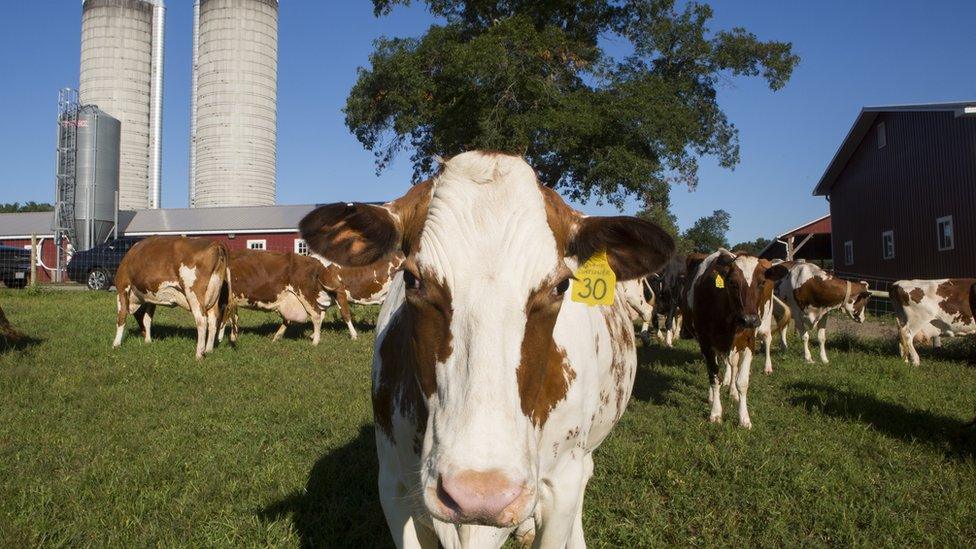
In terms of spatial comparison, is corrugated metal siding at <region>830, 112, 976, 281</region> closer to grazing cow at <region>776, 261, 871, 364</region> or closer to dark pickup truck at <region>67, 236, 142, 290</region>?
grazing cow at <region>776, 261, 871, 364</region>

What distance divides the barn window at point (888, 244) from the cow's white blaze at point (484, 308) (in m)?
25.6

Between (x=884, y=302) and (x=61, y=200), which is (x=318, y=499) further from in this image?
(x=61, y=200)

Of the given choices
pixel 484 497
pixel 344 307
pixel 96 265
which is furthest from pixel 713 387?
pixel 96 265

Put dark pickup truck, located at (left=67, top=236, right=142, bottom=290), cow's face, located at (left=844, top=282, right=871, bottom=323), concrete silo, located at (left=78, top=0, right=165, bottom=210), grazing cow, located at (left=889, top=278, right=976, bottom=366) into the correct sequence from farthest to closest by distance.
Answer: concrete silo, located at (left=78, top=0, right=165, bottom=210) → dark pickup truck, located at (left=67, top=236, right=142, bottom=290) → cow's face, located at (left=844, top=282, right=871, bottom=323) → grazing cow, located at (left=889, top=278, right=976, bottom=366)

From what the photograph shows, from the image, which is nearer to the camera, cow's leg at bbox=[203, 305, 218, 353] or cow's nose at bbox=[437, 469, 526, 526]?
cow's nose at bbox=[437, 469, 526, 526]

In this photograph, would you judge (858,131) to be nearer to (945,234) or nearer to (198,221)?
(945,234)

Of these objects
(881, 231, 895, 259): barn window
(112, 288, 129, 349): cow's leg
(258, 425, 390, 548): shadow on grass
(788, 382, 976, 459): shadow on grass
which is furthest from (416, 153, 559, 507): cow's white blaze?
(881, 231, 895, 259): barn window

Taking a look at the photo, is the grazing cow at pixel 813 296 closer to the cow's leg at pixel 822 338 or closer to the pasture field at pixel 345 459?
the cow's leg at pixel 822 338

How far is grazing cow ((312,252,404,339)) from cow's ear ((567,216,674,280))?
11158mm

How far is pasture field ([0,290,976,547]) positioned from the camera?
390 cm

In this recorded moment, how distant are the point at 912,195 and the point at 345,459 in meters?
23.5

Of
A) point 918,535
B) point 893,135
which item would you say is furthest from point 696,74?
point 918,535

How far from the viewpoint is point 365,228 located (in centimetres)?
234

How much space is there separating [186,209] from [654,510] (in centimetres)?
4212
